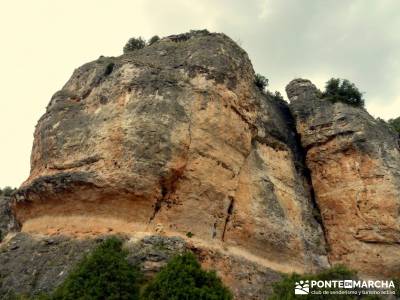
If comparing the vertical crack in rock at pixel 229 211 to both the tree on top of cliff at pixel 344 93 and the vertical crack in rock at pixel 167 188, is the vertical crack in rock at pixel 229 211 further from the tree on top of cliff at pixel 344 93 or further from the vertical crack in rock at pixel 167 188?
the tree on top of cliff at pixel 344 93

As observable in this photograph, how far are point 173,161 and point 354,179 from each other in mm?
8536

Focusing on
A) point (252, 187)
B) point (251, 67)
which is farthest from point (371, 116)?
point (252, 187)

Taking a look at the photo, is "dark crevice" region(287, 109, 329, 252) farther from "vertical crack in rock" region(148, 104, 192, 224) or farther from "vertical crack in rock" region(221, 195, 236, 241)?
"vertical crack in rock" region(148, 104, 192, 224)

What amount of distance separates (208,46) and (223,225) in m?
7.24

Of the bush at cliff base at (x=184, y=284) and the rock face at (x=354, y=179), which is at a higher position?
the rock face at (x=354, y=179)

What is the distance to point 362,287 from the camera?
13164 mm

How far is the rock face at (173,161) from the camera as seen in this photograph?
1495 cm

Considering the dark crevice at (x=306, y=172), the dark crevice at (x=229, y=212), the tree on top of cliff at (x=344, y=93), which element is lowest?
the dark crevice at (x=229, y=212)

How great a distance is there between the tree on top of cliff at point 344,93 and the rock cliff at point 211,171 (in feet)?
2.38

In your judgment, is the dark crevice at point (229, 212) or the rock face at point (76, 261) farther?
the dark crevice at point (229, 212)

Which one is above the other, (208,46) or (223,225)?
(208,46)

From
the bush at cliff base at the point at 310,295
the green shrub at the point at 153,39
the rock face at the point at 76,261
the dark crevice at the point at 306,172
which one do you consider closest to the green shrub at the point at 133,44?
the green shrub at the point at 153,39

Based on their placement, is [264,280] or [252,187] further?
[252,187]

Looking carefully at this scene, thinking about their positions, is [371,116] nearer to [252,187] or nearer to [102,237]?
[252,187]
